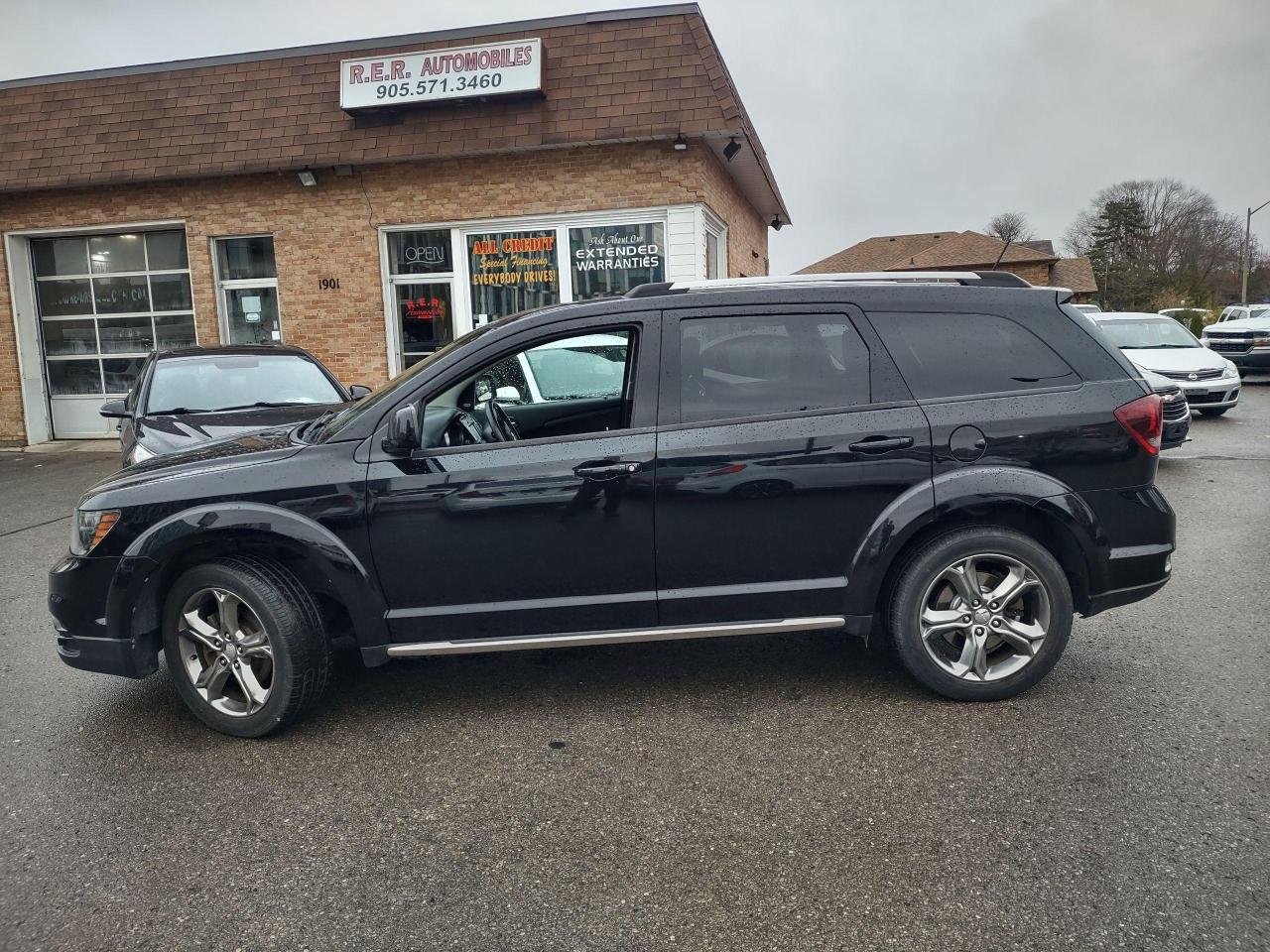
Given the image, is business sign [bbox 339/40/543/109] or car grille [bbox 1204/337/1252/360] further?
car grille [bbox 1204/337/1252/360]

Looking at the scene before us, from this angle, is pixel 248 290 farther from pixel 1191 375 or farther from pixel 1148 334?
pixel 1191 375

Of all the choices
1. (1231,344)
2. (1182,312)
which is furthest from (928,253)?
(1231,344)

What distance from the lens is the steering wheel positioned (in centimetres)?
430

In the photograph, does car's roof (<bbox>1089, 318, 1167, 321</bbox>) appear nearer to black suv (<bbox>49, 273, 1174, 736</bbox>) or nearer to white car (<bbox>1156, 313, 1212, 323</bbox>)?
black suv (<bbox>49, 273, 1174, 736</bbox>)

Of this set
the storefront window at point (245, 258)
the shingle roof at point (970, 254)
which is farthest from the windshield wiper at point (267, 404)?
the shingle roof at point (970, 254)

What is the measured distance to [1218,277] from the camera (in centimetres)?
6519

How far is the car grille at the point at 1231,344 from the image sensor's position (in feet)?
68.7

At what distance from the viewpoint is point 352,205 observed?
41.2 feet

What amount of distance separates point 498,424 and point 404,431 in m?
1.01

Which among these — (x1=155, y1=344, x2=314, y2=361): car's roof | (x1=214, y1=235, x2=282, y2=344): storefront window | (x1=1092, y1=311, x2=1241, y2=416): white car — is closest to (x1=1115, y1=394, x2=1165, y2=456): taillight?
(x1=155, y1=344, x2=314, y2=361): car's roof

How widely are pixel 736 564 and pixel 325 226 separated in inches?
432

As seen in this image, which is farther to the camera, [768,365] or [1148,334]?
[1148,334]

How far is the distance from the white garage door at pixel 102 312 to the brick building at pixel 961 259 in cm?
3895

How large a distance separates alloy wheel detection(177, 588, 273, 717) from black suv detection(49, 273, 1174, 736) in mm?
11
